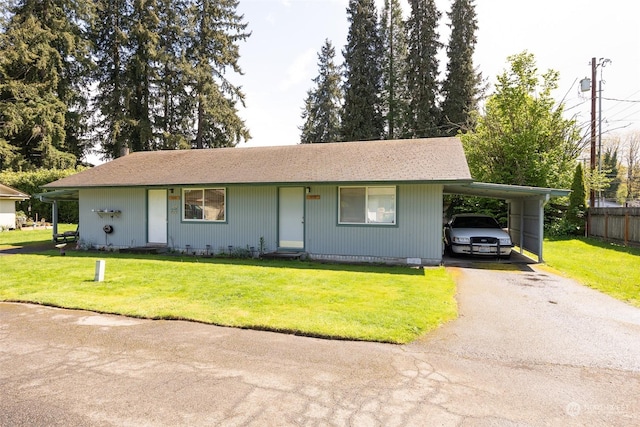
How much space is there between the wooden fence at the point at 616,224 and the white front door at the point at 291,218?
12.8m

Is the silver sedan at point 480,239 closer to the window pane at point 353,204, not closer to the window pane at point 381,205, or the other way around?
the window pane at point 381,205

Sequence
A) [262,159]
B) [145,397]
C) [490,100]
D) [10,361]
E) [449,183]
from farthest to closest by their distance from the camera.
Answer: [490,100] → [262,159] → [449,183] → [10,361] → [145,397]

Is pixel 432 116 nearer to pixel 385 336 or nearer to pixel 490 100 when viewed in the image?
pixel 490 100

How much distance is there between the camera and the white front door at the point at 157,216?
1284 centimetres

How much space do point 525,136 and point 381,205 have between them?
1324 centimetres

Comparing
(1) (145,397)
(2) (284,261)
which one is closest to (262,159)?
(2) (284,261)

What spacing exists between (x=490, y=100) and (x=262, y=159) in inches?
616

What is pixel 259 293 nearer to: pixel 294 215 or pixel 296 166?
pixel 294 215

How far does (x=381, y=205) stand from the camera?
420 inches

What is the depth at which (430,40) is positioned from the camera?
99.0 feet

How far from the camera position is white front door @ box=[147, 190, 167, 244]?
42.1 feet

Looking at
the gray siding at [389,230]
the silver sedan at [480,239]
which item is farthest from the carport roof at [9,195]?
the silver sedan at [480,239]

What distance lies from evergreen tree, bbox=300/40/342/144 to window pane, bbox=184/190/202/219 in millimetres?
23713

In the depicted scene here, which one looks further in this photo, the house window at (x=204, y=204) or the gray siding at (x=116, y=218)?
the gray siding at (x=116, y=218)
